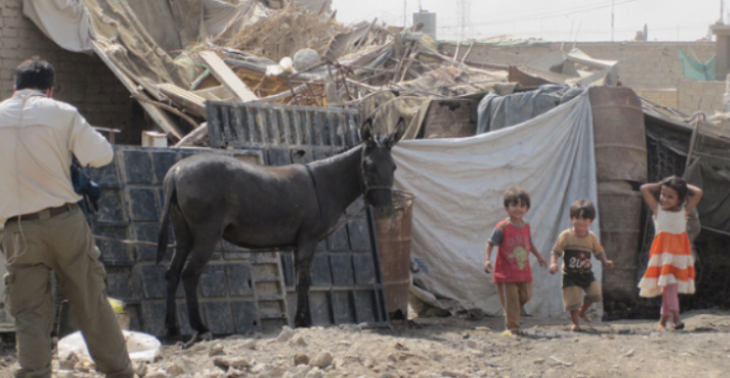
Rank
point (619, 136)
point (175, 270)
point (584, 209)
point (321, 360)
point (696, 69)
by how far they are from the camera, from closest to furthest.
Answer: point (321, 360) < point (175, 270) < point (584, 209) < point (619, 136) < point (696, 69)

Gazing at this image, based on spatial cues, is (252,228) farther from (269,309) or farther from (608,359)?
Result: (608,359)

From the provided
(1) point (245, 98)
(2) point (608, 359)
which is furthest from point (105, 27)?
(2) point (608, 359)

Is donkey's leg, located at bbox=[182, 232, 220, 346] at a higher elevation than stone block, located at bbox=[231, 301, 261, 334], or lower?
higher

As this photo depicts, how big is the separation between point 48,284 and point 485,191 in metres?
5.91

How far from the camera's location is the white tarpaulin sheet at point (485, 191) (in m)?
9.52

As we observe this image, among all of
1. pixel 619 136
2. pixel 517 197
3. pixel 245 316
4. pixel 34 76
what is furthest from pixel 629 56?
pixel 34 76

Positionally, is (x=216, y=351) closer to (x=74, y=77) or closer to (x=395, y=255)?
(x=395, y=255)


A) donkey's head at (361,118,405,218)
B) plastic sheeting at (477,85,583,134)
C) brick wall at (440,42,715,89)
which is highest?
brick wall at (440,42,715,89)

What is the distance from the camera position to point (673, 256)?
24.0 feet

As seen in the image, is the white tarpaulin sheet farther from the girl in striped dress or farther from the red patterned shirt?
the red patterned shirt

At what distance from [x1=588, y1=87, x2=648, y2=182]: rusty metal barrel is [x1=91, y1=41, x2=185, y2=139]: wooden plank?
18.8ft

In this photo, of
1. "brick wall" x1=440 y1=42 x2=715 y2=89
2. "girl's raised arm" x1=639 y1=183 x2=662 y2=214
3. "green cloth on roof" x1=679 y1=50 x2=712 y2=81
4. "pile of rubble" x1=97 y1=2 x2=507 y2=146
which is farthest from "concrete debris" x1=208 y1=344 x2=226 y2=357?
"green cloth on roof" x1=679 y1=50 x2=712 y2=81

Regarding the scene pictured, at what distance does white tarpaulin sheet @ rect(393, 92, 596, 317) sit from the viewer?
9.52 meters

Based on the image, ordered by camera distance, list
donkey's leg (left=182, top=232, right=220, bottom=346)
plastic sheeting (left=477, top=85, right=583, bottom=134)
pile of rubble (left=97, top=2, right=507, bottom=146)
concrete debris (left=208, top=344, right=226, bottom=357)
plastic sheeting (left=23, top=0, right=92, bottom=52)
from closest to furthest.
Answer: concrete debris (left=208, top=344, right=226, bottom=357), donkey's leg (left=182, top=232, right=220, bottom=346), plastic sheeting (left=477, top=85, right=583, bottom=134), pile of rubble (left=97, top=2, right=507, bottom=146), plastic sheeting (left=23, top=0, right=92, bottom=52)
